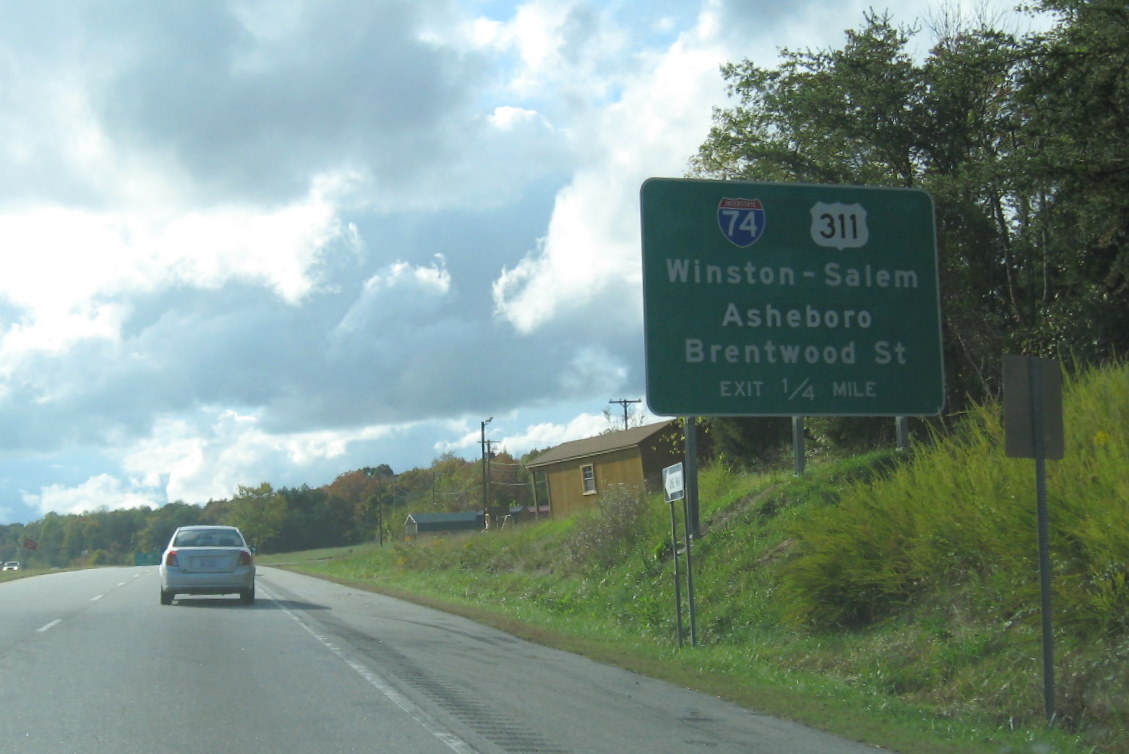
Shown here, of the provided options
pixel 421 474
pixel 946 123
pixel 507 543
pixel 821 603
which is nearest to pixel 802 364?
pixel 821 603

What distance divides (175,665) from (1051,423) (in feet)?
30.8

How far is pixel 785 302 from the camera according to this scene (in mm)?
17375

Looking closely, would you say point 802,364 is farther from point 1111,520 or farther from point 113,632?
point 113,632

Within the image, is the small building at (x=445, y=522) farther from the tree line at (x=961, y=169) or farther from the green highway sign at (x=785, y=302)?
the green highway sign at (x=785, y=302)

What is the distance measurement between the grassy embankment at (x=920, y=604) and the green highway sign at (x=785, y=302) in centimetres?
160

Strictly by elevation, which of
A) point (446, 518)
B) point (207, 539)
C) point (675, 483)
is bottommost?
point (446, 518)

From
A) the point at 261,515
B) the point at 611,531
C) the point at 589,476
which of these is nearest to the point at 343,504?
the point at 261,515

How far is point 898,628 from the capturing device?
1275 centimetres

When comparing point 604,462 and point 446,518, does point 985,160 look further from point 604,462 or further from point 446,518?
point 446,518

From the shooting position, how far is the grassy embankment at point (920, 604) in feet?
31.8

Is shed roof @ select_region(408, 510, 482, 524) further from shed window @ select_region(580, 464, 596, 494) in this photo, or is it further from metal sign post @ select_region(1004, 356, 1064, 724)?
metal sign post @ select_region(1004, 356, 1064, 724)

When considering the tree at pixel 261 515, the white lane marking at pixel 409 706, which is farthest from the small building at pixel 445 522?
the white lane marking at pixel 409 706

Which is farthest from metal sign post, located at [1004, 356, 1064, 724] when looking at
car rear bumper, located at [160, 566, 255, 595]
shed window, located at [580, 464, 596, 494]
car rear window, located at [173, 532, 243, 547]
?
Result: shed window, located at [580, 464, 596, 494]

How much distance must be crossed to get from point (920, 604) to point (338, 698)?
642 centimetres
